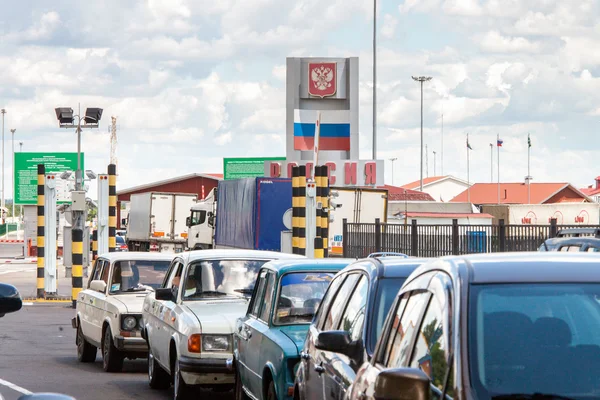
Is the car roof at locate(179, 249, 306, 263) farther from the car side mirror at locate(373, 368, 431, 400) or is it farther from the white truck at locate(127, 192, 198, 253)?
the white truck at locate(127, 192, 198, 253)

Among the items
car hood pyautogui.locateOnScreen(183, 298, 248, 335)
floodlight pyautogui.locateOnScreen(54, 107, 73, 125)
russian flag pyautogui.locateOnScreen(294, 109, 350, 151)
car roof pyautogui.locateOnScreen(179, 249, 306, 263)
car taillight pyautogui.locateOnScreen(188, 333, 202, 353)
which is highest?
russian flag pyautogui.locateOnScreen(294, 109, 350, 151)

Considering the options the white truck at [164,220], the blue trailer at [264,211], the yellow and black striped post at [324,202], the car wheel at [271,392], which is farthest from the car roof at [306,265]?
the white truck at [164,220]

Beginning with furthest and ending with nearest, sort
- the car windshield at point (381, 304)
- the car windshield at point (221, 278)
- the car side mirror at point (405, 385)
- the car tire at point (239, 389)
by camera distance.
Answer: the car windshield at point (221, 278) → the car tire at point (239, 389) → the car windshield at point (381, 304) → the car side mirror at point (405, 385)

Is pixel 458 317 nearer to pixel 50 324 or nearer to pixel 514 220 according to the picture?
pixel 50 324

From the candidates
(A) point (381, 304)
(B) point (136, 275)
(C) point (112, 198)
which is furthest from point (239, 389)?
(C) point (112, 198)

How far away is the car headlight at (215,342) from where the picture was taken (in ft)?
35.0

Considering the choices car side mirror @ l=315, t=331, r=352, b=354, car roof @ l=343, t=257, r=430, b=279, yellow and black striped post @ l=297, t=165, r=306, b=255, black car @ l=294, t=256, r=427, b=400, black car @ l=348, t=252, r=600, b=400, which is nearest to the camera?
black car @ l=348, t=252, r=600, b=400

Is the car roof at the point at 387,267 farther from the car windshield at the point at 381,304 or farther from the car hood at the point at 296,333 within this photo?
the car hood at the point at 296,333

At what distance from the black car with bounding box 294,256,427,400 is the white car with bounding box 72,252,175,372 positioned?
665 cm

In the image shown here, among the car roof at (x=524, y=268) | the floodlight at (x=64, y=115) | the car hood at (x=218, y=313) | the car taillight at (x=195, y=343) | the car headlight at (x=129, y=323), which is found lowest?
the car headlight at (x=129, y=323)

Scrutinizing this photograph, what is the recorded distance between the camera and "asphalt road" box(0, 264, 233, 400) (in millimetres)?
12547

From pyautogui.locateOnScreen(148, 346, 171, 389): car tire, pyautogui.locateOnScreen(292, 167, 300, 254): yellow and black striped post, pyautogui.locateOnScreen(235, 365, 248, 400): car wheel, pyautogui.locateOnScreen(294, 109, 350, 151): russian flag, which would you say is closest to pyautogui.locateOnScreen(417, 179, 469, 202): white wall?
pyautogui.locateOnScreen(294, 109, 350, 151): russian flag

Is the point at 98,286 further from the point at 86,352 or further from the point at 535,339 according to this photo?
the point at 535,339

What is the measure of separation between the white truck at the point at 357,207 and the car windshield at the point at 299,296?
2477cm
